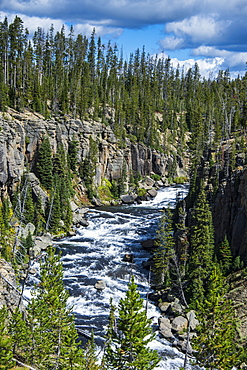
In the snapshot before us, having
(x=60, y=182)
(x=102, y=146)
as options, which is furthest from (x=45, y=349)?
(x=102, y=146)

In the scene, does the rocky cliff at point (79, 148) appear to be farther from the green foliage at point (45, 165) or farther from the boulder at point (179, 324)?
the boulder at point (179, 324)

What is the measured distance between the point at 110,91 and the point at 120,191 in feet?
139

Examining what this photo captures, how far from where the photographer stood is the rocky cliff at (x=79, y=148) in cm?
6444

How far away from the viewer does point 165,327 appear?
3803 centimetres

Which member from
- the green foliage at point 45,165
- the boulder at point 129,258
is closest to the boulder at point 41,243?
the boulder at point 129,258

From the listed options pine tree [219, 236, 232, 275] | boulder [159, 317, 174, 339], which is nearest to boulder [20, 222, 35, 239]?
boulder [159, 317, 174, 339]

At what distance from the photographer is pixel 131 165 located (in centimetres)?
10538

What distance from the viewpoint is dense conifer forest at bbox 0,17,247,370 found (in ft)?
78.0

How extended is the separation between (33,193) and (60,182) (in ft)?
25.7

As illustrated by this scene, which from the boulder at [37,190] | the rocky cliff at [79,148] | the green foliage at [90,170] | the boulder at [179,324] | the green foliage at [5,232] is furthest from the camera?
the green foliage at [90,170]

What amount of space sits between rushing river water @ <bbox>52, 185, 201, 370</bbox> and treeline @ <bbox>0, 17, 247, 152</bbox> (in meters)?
25.4

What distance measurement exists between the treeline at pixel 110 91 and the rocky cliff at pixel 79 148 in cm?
350

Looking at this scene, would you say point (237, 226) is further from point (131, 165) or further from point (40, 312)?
point (131, 165)

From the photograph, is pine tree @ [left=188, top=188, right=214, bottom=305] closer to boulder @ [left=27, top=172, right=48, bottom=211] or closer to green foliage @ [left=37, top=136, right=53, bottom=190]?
boulder @ [left=27, top=172, right=48, bottom=211]
